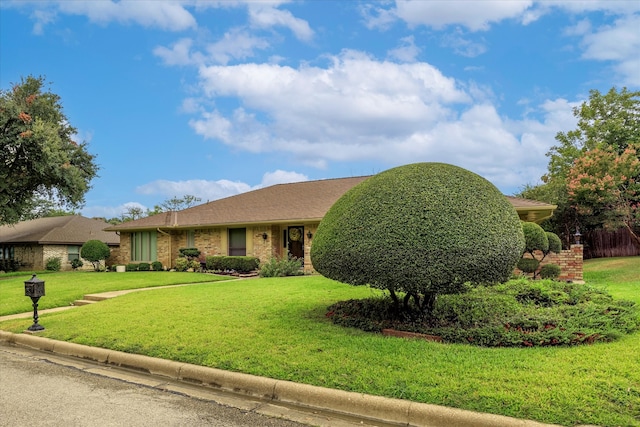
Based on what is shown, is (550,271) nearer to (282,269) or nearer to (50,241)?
Result: (282,269)

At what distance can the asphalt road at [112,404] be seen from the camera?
4359 millimetres

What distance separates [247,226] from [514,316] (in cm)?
1566

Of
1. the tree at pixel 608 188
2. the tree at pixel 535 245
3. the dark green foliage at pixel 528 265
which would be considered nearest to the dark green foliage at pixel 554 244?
the tree at pixel 535 245

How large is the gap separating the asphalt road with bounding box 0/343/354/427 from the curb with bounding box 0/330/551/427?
0.56 feet

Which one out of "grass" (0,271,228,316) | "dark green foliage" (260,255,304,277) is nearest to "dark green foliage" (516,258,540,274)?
"dark green foliage" (260,255,304,277)

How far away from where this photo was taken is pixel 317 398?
4699mm

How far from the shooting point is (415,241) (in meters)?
6.07

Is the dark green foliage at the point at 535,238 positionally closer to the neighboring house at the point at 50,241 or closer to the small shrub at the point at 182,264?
the small shrub at the point at 182,264

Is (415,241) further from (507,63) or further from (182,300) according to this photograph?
(507,63)

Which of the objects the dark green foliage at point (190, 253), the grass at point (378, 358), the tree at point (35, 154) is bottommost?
the grass at point (378, 358)

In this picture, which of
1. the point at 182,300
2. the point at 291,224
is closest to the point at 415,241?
the point at 182,300

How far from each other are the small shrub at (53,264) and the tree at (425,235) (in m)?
26.8

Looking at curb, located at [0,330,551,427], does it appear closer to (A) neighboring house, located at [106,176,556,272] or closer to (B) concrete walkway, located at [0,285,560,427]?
(B) concrete walkway, located at [0,285,560,427]

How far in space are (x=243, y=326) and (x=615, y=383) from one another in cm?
523
